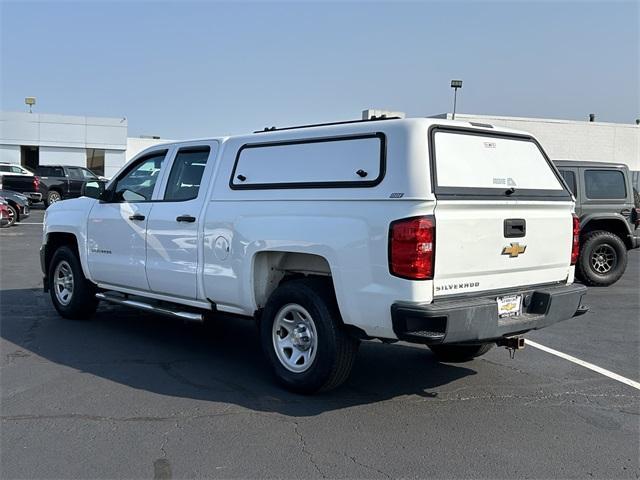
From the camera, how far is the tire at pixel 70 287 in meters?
7.41

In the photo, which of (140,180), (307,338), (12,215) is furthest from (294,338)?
(12,215)

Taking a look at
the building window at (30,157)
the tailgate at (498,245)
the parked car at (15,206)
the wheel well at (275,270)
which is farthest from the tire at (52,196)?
the tailgate at (498,245)

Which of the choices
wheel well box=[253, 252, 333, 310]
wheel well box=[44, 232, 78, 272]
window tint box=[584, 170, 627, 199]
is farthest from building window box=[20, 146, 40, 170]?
wheel well box=[253, 252, 333, 310]

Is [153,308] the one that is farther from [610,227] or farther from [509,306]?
[610,227]

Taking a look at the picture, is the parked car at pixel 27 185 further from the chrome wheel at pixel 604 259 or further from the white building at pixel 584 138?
the chrome wheel at pixel 604 259

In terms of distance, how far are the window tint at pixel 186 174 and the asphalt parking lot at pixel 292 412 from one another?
155 cm

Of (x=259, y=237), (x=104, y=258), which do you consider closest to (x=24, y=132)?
(x=104, y=258)

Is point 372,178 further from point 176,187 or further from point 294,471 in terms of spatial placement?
point 176,187

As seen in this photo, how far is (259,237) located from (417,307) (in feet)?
5.18

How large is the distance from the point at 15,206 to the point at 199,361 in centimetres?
1613

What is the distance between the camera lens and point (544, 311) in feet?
16.1

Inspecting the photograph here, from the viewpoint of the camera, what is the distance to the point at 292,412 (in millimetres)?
4621

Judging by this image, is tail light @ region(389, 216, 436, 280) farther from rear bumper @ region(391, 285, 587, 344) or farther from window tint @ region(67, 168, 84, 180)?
window tint @ region(67, 168, 84, 180)

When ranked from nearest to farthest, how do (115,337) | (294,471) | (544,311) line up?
1. (294,471)
2. (544,311)
3. (115,337)
